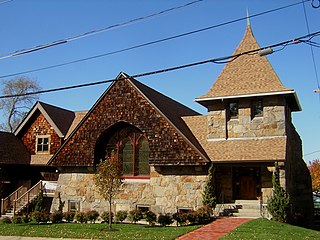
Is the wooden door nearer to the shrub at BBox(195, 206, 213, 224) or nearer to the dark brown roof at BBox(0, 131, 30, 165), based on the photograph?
the shrub at BBox(195, 206, 213, 224)

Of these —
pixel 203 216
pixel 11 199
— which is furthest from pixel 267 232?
pixel 11 199

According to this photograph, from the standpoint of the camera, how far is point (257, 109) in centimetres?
2228

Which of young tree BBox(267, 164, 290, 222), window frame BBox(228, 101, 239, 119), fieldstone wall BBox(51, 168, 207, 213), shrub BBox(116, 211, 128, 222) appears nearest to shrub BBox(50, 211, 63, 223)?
fieldstone wall BBox(51, 168, 207, 213)

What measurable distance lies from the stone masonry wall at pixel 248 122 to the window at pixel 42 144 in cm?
1298

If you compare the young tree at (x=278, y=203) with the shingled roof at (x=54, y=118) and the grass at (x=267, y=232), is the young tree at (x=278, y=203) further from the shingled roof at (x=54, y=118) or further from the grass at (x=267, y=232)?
the shingled roof at (x=54, y=118)

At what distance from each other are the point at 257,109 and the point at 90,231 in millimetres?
11585

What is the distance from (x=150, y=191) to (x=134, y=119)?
4322mm

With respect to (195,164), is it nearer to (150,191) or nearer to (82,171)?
(150,191)

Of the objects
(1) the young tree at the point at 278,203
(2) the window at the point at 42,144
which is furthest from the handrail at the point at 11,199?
(1) the young tree at the point at 278,203

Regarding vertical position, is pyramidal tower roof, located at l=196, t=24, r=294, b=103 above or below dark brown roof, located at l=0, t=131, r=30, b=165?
above

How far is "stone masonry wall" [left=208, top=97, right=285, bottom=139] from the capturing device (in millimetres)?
21484

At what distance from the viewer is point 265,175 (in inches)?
833

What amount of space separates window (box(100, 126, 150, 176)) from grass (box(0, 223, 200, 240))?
15.8ft

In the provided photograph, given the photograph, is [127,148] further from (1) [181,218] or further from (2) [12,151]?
(2) [12,151]
